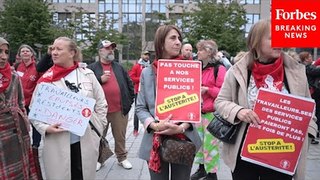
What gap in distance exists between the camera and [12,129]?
3.20 m

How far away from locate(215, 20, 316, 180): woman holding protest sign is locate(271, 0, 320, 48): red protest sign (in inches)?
8.7

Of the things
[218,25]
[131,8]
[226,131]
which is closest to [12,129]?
[226,131]

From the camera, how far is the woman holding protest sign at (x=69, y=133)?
127 inches

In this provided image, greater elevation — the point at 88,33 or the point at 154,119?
the point at 88,33

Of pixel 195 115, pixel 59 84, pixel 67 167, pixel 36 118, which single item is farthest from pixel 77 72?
pixel 195 115

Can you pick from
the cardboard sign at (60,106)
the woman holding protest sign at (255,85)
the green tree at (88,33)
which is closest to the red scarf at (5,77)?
the cardboard sign at (60,106)

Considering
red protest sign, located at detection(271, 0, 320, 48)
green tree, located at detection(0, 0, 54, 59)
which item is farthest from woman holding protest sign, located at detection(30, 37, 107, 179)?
green tree, located at detection(0, 0, 54, 59)

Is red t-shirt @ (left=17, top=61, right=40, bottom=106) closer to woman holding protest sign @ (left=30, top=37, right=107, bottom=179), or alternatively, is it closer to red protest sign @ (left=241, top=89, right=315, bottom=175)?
woman holding protest sign @ (left=30, top=37, right=107, bottom=179)

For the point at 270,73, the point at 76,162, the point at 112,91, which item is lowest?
the point at 76,162

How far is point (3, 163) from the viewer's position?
3.11 metres

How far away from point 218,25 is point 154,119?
2397 cm

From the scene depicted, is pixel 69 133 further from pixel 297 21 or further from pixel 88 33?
pixel 88 33

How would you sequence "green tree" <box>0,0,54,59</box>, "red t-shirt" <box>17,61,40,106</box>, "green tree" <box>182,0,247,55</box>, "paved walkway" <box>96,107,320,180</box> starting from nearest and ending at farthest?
"paved walkway" <box>96,107,320,180</box> → "red t-shirt" <box>17,61,40,106</box> → "green tree" <box>182,0,247,55</box> → "green tree" <box>0,0,54,59</box>

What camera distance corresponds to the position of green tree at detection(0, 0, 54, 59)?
27891mm
